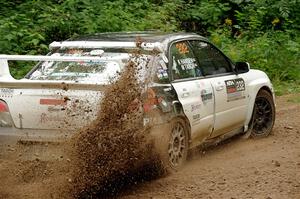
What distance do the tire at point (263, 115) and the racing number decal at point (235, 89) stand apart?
0.68 meters

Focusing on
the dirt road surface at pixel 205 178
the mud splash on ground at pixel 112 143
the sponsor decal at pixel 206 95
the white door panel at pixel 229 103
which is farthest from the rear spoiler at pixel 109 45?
the dirt road surface at pixel 205 178

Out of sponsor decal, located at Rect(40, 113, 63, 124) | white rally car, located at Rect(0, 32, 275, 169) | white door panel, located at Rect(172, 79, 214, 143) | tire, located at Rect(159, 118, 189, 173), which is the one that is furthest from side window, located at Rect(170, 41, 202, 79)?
sponsor decal, located at Rect(40, 113, 63, 124)

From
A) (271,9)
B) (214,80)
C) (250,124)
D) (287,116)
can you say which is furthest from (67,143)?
(271,9)

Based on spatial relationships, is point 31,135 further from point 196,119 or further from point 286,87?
point 286,87

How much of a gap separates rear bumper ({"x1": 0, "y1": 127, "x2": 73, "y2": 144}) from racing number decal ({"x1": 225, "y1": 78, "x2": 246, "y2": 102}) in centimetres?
269

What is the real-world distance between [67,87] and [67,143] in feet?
1.81

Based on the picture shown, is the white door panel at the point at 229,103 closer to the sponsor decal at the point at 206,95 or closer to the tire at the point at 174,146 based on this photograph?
the sponsor decal at the point at 206,95

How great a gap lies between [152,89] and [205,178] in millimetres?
1109

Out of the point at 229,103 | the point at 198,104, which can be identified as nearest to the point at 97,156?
the point at 198,104

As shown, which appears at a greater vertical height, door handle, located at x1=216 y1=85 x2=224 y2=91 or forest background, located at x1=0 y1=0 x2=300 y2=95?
door handle, located at x1=216 y1=85 x2=224 y2=91

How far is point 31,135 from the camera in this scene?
6070 mm

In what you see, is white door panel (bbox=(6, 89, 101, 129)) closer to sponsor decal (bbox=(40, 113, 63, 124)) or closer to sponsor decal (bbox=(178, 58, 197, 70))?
sponsor decal (bbox=(40, 113, 63, 124))

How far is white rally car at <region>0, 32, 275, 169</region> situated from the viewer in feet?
19.6

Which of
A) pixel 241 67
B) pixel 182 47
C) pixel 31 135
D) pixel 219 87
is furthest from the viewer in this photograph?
pixel 241 67
